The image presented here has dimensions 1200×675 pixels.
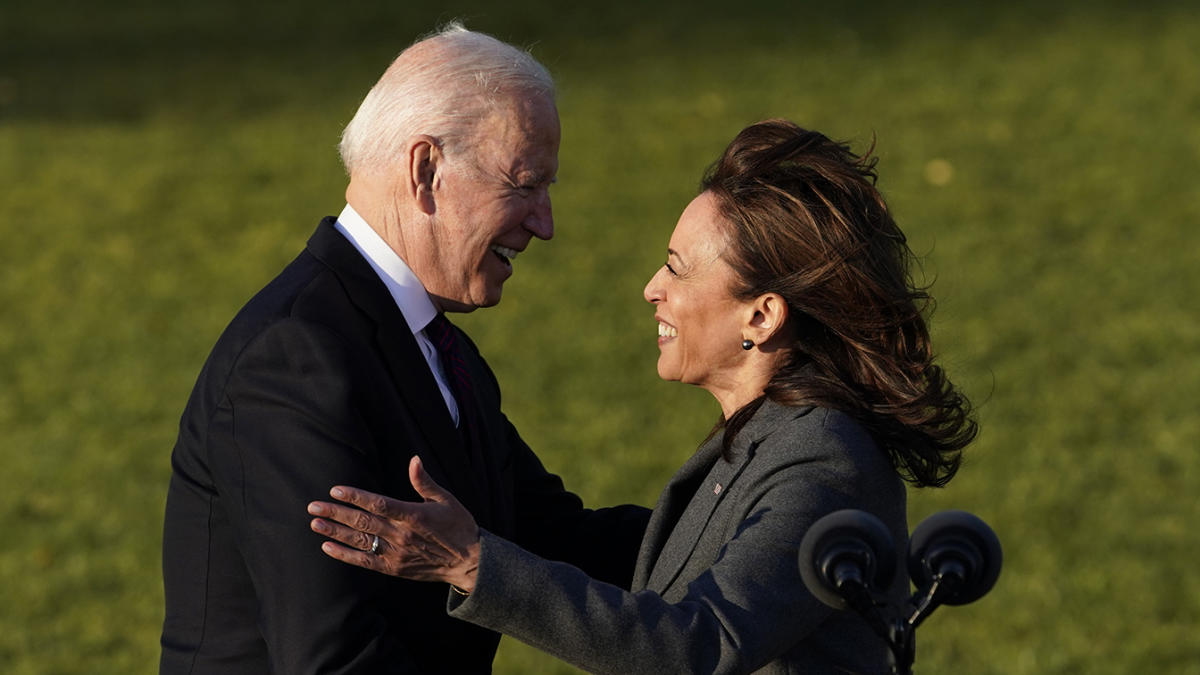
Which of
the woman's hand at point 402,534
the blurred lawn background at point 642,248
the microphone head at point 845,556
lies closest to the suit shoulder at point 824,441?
the woman's hand at point 402,534

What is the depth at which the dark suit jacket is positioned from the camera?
10.6 ft

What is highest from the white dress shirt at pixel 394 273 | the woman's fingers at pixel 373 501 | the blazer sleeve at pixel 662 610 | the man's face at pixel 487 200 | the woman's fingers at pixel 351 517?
the man's face at pixel 487 200

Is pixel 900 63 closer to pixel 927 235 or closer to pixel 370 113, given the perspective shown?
pixel 927 235

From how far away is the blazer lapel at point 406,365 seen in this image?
3.54 metres

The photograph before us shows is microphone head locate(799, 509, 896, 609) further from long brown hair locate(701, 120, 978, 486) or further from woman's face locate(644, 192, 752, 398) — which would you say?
woman's face locate(644, 192, 752, 398)

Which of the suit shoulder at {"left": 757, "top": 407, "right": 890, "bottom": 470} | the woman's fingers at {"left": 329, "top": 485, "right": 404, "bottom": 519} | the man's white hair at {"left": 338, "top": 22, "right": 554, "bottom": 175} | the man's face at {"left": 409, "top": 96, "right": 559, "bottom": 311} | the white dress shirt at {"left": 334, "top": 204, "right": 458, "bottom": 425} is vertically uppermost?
the man's white hair at {"left": 338, "top": 22, "right": 554, "bottom": 175}

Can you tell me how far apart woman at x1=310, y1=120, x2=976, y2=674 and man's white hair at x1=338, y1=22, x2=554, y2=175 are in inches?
20.9

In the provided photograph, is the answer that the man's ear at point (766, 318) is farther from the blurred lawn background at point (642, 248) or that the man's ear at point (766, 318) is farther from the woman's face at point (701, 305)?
the blurred lawn background at point (642, 248)

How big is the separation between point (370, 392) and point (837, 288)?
1036 millimetres

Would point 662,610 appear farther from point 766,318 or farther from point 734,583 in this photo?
point 766,318

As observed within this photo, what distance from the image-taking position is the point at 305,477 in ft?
10.7

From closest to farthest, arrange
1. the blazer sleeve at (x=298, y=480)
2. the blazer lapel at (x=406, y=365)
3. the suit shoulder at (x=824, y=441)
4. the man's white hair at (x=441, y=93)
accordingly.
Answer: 1. the blazer sleeve at (x=298, y=480)
2. the suit shoulder at (x=824, y=441)
3. the blazer lapel at (x=406, y=365)
4. the man's white hair at (x=441, y=93)

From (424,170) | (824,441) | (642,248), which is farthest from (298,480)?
(642,248)

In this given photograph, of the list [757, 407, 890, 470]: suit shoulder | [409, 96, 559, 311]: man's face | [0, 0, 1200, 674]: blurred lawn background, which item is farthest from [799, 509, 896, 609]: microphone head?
[0, 0, 1200, 674]: blurred lawn background
